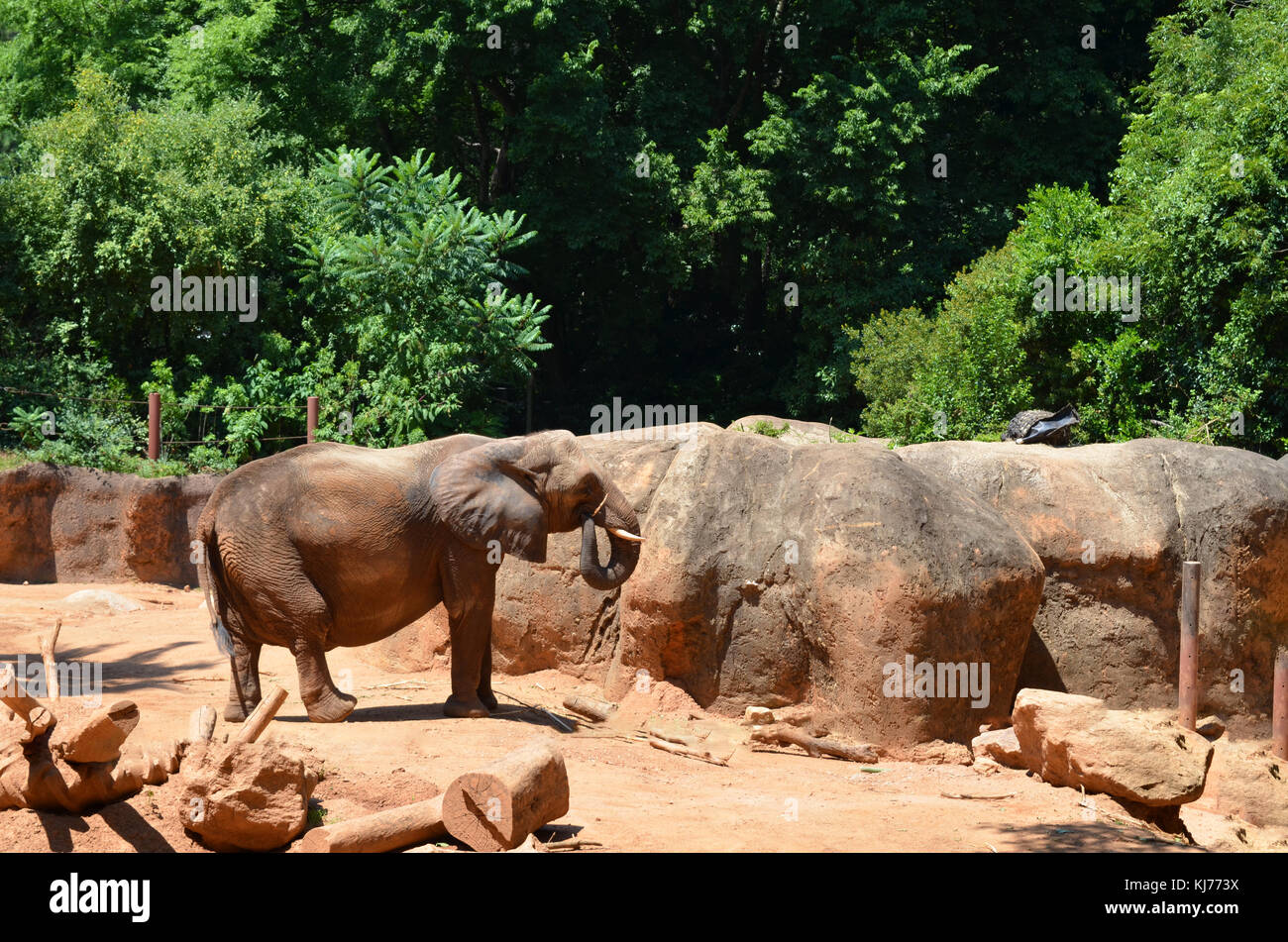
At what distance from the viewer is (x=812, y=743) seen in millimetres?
11391

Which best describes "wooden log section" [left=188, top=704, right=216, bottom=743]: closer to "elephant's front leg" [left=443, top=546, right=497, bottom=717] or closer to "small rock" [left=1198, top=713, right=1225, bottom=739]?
"elephant's front leg" [left=443, top=546, right=497, bottom=717]

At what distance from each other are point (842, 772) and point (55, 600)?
35.3 feet

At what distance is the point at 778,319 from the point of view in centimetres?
3253

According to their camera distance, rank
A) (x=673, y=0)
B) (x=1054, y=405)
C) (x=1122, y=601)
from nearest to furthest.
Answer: (x=1122, y=601) → (x=1054, y=405) → (x=673, y=0)

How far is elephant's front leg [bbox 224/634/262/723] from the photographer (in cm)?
1030

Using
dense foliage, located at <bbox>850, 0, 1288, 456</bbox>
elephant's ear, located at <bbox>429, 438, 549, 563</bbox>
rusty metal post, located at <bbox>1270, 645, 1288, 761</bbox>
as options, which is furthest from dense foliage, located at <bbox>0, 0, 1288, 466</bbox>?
elephant's ear, located at <bbox>429, 438, 549, 563</bbox>

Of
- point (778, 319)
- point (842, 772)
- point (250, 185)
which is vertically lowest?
point (842, 772)

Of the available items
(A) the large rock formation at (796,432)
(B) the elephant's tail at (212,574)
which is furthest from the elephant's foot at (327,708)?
(A) the large rock formation at (796,432)

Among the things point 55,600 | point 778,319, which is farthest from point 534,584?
point 778,319

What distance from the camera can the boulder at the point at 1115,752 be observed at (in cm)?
964

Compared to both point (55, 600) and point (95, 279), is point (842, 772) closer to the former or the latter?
point (55, 600)

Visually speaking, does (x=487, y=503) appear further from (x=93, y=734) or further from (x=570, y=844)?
(x=93, y=734)

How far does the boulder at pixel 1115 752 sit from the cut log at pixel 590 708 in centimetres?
367

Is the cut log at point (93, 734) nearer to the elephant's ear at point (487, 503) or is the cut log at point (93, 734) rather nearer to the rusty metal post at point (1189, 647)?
the elephant's ear at point (487, 503)
